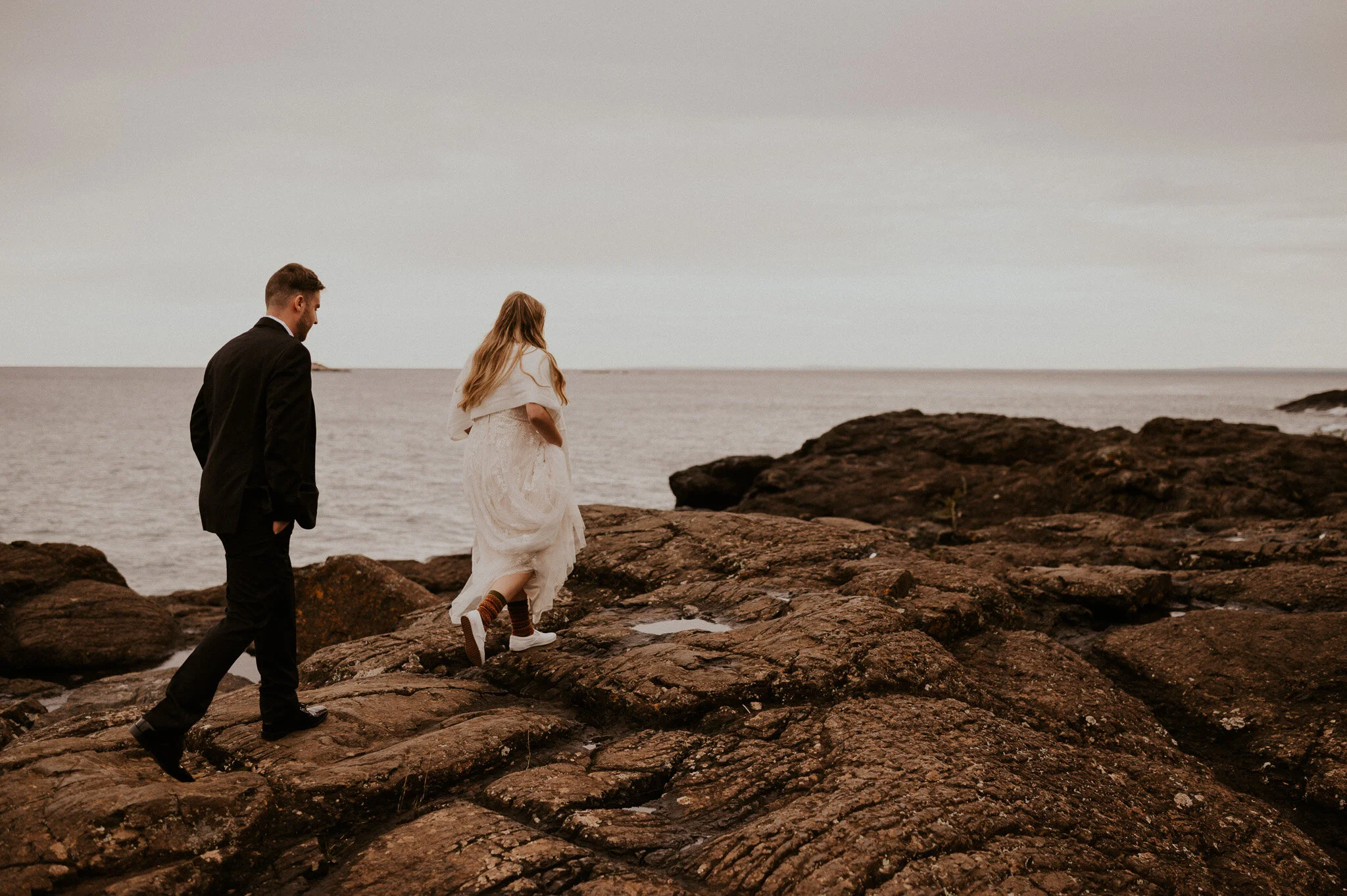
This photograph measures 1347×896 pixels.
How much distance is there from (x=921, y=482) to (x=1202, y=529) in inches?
353

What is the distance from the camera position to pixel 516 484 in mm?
6609

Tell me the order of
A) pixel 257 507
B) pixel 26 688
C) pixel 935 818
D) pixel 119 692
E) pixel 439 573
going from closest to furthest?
pixel 935 818 < pixel 257 507 < pixel 119 692 < pixel 26 688 < pixel 439 573

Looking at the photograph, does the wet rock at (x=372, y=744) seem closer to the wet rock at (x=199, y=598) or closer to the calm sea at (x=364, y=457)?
the wet rock at (x=199, y=598)

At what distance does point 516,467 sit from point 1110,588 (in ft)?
19.3


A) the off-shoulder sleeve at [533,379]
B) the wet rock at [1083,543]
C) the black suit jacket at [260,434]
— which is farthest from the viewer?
the wet rock at [1083,543]

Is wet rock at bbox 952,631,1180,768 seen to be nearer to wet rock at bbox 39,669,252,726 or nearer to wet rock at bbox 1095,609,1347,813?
wet rock at bbox 1095,609,1347,813

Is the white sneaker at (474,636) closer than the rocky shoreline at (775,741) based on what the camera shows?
No

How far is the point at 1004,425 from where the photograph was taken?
79.5ft

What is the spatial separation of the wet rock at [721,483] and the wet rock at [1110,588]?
16.7 meters

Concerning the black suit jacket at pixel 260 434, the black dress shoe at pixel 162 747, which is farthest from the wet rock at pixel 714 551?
the black dress shoe at pixel 162 747

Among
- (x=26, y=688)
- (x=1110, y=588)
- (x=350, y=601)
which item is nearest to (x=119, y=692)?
(x=26, y=688)

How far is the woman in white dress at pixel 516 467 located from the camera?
21.3 ft

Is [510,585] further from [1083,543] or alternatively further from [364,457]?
[364,457]

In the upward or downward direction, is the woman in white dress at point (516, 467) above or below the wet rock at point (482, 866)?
above
